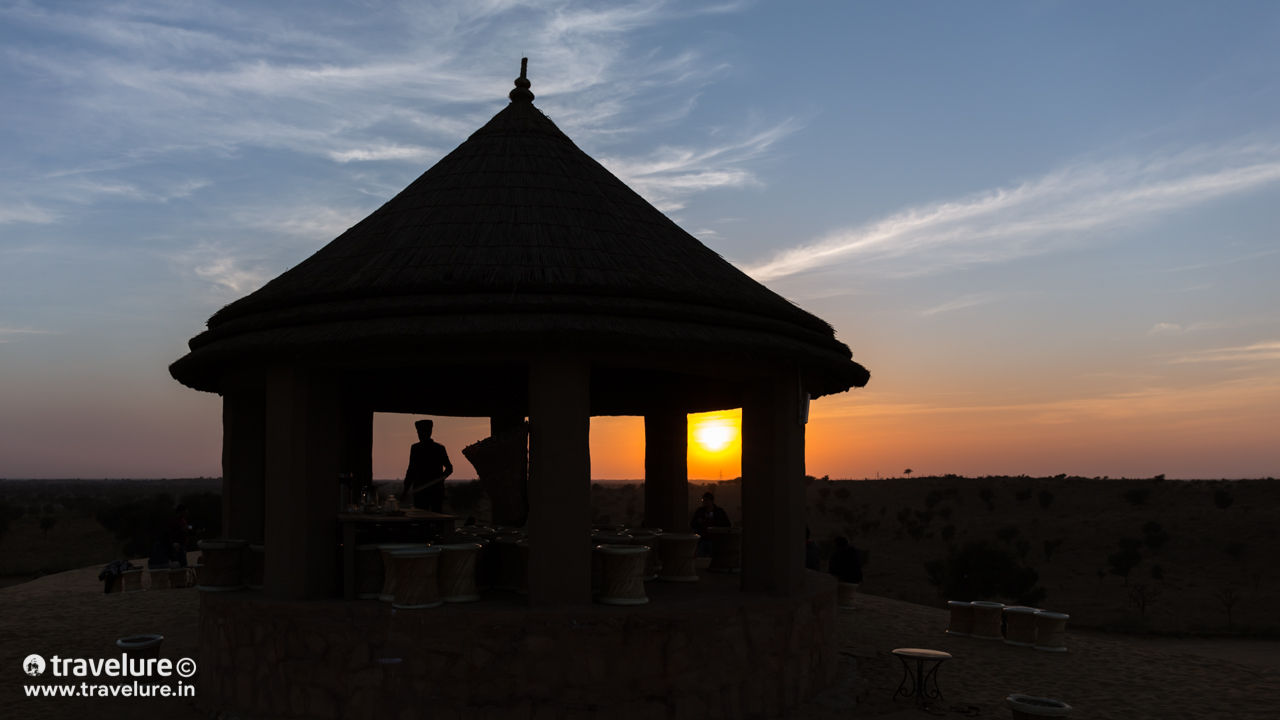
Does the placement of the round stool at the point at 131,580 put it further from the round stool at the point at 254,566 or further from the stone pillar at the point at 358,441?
the round stool at the point at 254,566

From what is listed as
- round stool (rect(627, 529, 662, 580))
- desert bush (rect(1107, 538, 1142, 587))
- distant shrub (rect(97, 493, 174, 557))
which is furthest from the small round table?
distant shrub (rect(97, 493, 174, 557))

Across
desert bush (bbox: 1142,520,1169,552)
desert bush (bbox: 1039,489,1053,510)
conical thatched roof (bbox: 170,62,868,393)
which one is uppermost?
conical thatched roof (bbox: 170,62,868,393)

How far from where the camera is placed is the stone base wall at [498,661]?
747 centimetres

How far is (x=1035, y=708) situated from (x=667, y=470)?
23.4 feet

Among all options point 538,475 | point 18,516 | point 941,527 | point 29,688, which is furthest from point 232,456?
Answer: point 18,516

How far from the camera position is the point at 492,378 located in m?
13.6

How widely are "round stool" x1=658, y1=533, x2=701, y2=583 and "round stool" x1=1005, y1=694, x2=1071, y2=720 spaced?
379 centimetres

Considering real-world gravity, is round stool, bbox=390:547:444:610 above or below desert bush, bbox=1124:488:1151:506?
above

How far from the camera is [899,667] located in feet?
36.1

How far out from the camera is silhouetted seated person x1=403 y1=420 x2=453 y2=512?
1075cm

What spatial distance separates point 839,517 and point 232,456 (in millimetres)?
38792

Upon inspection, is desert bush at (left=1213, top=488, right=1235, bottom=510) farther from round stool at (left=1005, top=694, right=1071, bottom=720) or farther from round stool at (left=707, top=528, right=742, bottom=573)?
round stool at (left=1005, top=694, right=1071, bottom=720)

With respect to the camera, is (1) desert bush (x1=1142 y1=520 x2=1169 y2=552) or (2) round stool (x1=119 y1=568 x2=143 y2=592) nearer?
(2) round stool (x1=119 y1=568 x2=143 y2=592)

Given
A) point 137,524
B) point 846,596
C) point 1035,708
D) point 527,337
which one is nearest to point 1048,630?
point 846,596
